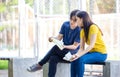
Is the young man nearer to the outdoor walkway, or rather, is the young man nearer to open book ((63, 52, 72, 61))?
open book ((63, 52, 72, 61))

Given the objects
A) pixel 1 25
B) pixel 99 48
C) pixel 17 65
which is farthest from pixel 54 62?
pixel 1 25

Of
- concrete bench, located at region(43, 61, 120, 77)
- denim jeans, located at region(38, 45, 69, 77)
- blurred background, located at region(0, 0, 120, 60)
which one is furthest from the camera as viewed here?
blurred background, located at region(0, 0, 120, 60)

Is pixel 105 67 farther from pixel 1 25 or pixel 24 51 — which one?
pixel 1 25

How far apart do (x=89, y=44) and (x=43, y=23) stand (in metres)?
2.72

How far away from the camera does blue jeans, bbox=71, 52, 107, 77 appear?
4.60 m

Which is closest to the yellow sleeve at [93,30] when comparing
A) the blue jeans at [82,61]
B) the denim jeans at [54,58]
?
the blue jeans at [82,61]

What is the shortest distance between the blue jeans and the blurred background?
7.22 ft

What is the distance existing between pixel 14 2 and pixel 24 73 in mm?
2439

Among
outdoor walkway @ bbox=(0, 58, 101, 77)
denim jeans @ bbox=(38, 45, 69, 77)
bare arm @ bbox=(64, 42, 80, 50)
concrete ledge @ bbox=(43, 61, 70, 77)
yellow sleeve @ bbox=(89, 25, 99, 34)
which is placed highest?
yellow sleeve @ bbox=(89, 25, 99, 34)

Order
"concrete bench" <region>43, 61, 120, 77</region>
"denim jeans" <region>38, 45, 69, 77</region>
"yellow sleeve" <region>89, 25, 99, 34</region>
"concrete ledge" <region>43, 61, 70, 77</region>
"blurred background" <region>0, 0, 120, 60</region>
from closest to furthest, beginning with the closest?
"yellow sleeve" <region>89, 25, 99, 34</region>, "concrete bench" <region>43, 61, 120, 77</region>, "denim jeans" <region>38, 45, 69, 77</region>, "concrete ledge" <region>43, 61, 70, 77</region>, "blurred background" <region>0, 0, 120, 60</region>

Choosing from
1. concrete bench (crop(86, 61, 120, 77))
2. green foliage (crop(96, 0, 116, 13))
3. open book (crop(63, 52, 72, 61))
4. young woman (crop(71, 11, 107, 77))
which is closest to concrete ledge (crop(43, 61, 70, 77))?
open book (crop(63, 52, 72, 61))

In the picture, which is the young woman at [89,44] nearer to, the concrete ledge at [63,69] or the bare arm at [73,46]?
the bare arm at [73,46]

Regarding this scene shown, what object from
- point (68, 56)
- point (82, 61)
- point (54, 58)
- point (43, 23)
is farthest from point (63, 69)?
point (43, 23)

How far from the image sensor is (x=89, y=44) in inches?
184
